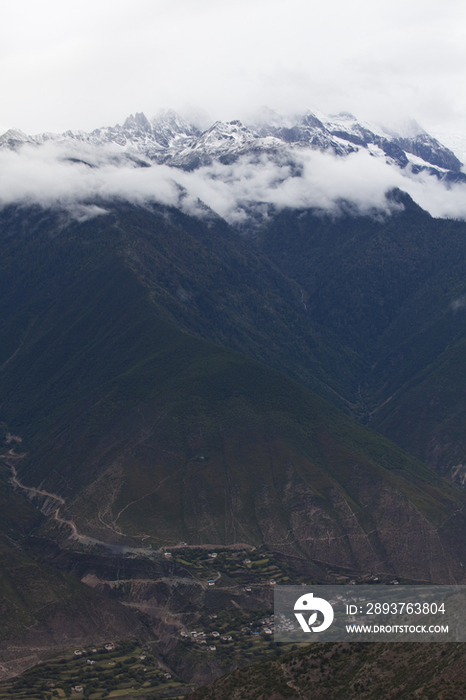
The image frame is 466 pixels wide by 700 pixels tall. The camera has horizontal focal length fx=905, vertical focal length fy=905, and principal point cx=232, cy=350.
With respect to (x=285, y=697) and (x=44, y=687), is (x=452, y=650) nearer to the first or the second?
(x=285, y=697)

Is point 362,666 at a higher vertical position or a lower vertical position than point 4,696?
higher

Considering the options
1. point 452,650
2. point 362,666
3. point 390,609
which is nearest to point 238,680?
point 362,666

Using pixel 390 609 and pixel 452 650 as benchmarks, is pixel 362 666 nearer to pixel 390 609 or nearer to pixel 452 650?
pixel 452 650

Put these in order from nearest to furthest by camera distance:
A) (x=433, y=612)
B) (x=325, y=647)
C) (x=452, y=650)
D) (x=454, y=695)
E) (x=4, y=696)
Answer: (x=454, y=695), (x=452, y=650), (x=325, y=647), (x=433, y=612), (x=4, y=696)

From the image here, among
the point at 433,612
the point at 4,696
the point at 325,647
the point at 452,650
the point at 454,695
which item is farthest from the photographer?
the point at 4,696

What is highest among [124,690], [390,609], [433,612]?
[433,612]

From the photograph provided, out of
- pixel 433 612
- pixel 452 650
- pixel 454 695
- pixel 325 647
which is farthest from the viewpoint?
pixel 433 612

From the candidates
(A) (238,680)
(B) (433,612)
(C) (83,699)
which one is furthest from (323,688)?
(C) (83,699)

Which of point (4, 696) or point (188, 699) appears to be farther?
point (4, 696)

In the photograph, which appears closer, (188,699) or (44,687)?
(188,699)
